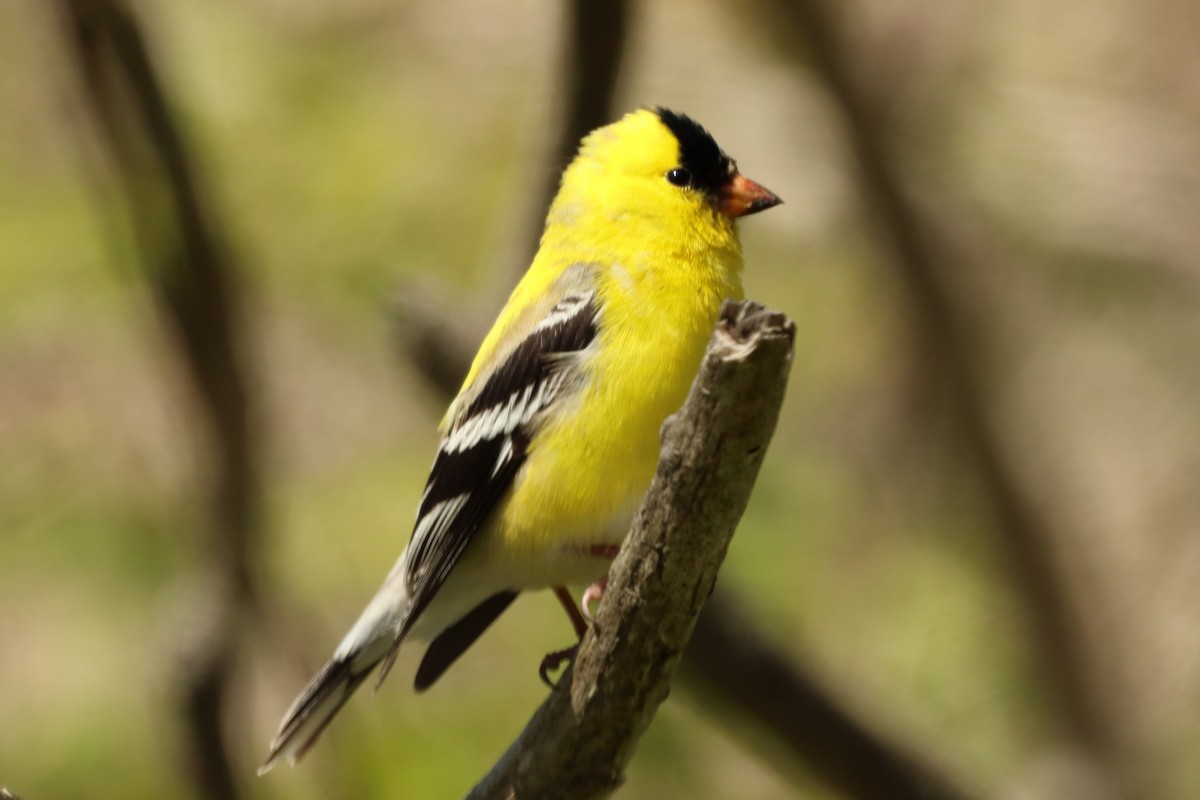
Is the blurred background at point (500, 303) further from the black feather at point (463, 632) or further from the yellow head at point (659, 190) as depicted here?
the black feather at point (463, 632)

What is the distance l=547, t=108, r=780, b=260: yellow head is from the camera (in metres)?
3.75

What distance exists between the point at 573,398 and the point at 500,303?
1.81 m

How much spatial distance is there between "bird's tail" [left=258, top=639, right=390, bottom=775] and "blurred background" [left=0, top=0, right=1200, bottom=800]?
274 millimetres

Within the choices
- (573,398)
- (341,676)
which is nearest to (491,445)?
(573,398)

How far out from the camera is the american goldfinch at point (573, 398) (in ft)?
11.0

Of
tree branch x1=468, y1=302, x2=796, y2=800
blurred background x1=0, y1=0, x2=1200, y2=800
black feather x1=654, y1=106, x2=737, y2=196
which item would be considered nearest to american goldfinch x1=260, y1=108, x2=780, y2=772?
black feather x1=654, y1=106, x2=737, y2=196

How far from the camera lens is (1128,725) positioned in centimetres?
559

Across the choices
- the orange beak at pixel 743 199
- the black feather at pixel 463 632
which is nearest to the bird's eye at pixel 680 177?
the orange beak at pixel 743 199

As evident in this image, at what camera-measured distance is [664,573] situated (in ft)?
8.22

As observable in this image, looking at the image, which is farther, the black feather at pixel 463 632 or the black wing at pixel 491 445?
→ the black feather at pixel 463 632

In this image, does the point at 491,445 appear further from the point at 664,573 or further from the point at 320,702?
the point at 664,573

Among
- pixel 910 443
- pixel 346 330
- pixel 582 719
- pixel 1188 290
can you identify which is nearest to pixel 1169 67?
pixel 1188 290

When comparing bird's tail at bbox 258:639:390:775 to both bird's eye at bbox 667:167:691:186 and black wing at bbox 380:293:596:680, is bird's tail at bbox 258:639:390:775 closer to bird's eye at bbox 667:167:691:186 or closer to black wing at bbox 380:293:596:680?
black wing at bbox 380:293:596:680

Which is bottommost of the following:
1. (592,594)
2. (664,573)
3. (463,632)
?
(463,632)
